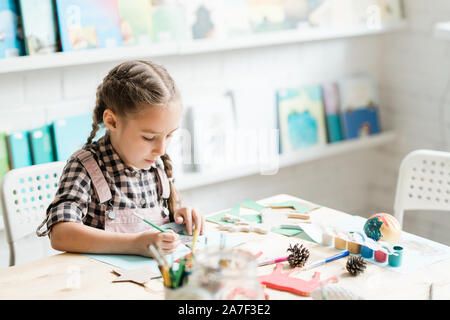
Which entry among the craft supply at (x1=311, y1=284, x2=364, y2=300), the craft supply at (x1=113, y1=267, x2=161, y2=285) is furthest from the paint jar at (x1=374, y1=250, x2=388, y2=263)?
the craft supply at (x1=113, y1=267, x2=161, y2=285)

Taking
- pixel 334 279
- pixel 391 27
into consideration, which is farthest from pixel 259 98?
pixel 334 279

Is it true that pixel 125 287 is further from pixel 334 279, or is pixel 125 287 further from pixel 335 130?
pixel 335 130

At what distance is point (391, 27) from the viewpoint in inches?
118

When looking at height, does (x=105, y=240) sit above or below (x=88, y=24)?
below

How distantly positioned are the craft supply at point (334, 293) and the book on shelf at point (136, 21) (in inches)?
57.6

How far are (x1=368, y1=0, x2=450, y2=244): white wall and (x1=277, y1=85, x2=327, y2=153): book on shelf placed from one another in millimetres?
491

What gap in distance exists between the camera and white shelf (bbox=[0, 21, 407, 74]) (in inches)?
81.3

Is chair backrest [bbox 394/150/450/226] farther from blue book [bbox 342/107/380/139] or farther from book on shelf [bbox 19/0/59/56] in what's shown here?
book on shelf [bbox 19/0/59/56]

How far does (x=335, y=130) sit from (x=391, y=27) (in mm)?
579

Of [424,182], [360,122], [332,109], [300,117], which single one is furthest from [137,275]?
[360,122]

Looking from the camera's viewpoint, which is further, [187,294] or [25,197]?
[25,197]

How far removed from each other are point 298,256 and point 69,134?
1.23 m

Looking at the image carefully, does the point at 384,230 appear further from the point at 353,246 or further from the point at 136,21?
the point at 136,21

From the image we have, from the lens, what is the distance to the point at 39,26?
2115mm
